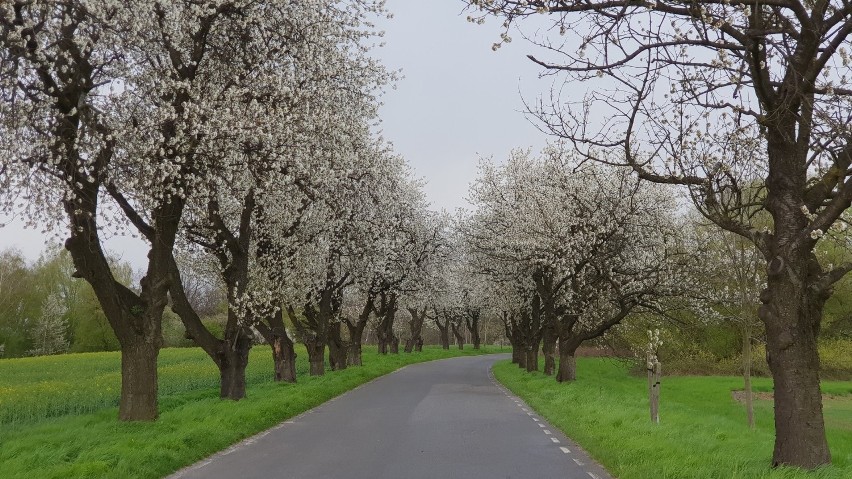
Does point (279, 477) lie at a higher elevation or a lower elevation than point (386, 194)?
lower

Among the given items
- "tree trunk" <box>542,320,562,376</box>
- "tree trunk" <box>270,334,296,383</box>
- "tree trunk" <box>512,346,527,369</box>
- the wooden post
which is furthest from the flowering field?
the wooden post

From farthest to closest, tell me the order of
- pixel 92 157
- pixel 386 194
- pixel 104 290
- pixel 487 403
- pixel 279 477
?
pixel 386 194, pixel 487 403, pixel 104 290, pixel 92 157, pixel 279 477

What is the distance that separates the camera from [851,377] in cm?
3866

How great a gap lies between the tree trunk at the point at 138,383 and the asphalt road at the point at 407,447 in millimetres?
2331

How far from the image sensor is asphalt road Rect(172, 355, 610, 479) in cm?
964

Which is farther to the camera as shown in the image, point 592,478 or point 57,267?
point 57,267

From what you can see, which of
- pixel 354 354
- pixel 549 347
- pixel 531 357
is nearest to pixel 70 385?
pixel 354 354

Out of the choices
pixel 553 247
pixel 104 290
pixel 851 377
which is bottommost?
pixel 851 377

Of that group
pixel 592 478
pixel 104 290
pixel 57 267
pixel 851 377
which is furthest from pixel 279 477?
pixel 57 267

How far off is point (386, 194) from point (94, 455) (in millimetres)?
23326

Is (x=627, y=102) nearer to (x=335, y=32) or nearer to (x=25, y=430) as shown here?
(x=335, y=32)

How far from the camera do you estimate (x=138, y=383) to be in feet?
45.2

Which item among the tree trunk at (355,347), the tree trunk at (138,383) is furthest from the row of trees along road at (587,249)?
the tree trunk at (138,383)

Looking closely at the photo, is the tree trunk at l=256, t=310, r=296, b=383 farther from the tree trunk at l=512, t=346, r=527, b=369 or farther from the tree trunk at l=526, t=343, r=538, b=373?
the tree trunk at l=512, t=346, r=527, b=369
